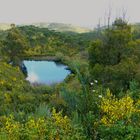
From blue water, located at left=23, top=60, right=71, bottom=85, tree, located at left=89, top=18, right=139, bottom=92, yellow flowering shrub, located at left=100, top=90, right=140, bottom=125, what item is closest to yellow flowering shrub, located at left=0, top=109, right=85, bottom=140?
yellow flowering shrub, located at left=100, top=90, right=140, bottom=125

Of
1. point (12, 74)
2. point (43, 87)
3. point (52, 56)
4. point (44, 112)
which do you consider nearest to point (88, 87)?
point (44, 112)

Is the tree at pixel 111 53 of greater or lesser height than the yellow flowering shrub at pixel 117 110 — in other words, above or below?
below

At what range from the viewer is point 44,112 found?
730 cm

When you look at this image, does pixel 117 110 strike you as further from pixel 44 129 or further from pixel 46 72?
pixel 46 72

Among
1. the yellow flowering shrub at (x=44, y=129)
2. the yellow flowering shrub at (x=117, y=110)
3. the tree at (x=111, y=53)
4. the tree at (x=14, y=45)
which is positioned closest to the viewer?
the yellow flowering shrub at (x=44, y=129)

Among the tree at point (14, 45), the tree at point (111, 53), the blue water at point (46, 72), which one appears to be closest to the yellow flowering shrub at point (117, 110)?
the tree at point (111, 53)

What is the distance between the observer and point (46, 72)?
5869cm

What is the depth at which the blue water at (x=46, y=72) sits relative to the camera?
52.6m

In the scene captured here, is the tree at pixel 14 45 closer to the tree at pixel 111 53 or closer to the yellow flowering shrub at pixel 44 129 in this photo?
the tree at pixel 111 53

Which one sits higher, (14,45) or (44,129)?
(44,129)

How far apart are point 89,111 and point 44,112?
2.60 feet

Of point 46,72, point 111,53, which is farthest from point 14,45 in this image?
point 111,53

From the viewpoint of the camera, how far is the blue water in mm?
52594

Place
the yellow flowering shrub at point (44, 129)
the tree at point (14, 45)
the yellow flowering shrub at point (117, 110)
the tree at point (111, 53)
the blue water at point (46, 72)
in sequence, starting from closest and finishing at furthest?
the yellow flowering shrub at point (44, 129), the yellow flowering shrub at point (117, 110), the tree at point (111, 53), the blue water at point (46, 72), the tree at point (14, 45)
